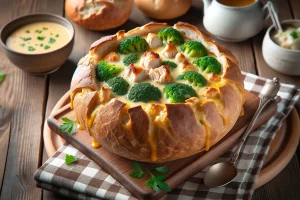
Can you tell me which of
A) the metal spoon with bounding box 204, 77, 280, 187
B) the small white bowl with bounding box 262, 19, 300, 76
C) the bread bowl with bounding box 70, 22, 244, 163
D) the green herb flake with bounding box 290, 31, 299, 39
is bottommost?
the small white bowl with bounding box 262, 19, 300, 76

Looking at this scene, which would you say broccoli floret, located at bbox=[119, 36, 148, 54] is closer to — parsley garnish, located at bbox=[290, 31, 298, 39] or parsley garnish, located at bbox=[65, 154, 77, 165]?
parsley garnish, located at bbox=[65, 154, 77, 165]

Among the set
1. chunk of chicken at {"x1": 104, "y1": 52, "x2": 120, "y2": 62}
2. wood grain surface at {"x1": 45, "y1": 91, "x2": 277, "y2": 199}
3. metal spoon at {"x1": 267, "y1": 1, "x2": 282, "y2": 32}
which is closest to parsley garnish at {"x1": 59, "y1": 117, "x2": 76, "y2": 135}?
wood grain surface at {"x1": 45, "y1": 91, "x2": 277, "y2": 199}

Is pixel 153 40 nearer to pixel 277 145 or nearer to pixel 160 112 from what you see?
pixel 160 112

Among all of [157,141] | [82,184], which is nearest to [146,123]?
[157,141]

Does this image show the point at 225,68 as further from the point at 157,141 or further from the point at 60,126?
the point at 60,126

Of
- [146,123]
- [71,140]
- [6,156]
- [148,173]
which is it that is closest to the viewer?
[146,123]

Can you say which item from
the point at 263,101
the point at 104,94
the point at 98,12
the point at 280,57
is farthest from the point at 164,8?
the point at 104,94

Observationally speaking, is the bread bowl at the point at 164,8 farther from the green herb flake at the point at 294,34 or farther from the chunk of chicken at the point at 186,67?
the chunk of chicken at the point at 186,67
